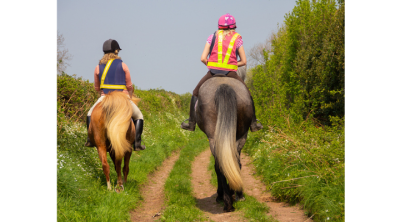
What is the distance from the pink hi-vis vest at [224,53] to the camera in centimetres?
528

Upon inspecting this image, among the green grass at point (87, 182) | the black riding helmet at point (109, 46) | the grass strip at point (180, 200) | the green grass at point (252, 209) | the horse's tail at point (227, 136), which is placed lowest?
the grass strip at point (180, 200)

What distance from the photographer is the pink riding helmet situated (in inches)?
207

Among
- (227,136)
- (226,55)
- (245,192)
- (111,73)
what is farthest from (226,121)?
(245,192)

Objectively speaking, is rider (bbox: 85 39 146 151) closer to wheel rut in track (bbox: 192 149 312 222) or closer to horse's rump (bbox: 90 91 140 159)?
horse's rump (bbox: 90 91 140 159)

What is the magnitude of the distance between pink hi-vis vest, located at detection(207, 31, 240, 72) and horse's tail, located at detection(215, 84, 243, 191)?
645mm

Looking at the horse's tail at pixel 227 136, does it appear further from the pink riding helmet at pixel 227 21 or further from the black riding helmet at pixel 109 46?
the black riding helmet at pixel 109 46

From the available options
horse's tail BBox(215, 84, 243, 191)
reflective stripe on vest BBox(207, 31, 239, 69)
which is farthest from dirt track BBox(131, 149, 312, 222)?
reflective stripe on vest BBox(207, 31, 239, 69)

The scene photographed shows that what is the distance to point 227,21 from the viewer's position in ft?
17.3

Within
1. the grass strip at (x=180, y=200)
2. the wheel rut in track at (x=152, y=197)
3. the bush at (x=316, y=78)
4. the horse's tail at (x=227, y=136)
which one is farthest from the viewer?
the bush at (x=316, y=78)

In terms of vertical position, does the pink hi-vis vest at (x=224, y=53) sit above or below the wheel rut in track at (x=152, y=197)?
above

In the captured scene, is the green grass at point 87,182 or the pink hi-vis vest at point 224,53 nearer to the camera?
the green grass at point 87,182

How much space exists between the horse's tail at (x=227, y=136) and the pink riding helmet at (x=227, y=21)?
1147mm

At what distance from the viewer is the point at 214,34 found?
17.6 feet

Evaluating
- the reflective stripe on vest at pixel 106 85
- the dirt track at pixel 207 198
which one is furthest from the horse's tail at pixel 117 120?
the dirt track at pixel 207 198
